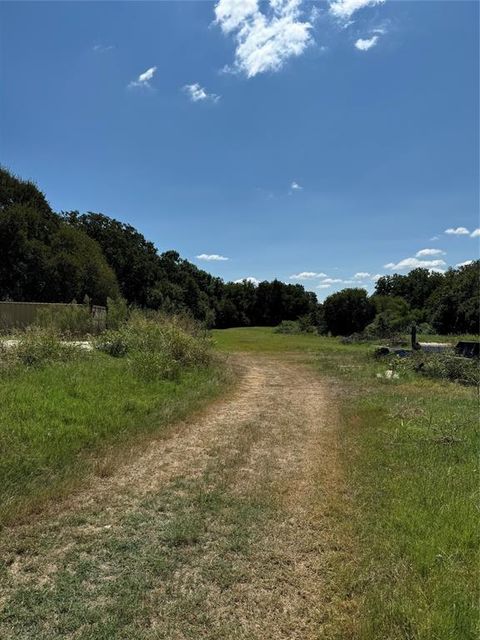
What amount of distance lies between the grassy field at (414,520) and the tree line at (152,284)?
1397cm

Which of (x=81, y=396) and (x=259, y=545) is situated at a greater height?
(x=81, y=396)

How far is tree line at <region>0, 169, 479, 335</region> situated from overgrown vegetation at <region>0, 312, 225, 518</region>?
7.82 meters

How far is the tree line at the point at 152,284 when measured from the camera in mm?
29516

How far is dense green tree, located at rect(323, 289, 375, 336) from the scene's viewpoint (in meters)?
45.4

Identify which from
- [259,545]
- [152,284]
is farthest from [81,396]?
[152,284]

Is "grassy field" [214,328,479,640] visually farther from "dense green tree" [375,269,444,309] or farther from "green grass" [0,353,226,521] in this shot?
"dense green tree" [375,269,444,309]

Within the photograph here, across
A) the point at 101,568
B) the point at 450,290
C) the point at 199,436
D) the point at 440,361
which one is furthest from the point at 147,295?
the point at 101,568

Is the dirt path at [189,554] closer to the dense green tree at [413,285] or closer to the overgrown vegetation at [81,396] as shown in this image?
the overgrown vegetation at [81,396]

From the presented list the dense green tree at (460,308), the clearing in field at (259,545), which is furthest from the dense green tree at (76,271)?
the dense green tree at (460,308)

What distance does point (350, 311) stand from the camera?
1793 inches

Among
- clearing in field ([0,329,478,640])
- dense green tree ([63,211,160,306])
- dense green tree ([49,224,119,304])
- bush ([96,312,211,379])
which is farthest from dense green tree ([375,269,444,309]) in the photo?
clearing in field ([0,329,478,640])

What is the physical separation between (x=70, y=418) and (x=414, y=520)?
13.9 ft

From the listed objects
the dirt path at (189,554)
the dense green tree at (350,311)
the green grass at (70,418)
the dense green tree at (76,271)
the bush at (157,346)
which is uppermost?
the dense green tree at (76,271)

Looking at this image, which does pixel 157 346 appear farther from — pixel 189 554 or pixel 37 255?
pixel 37 255
